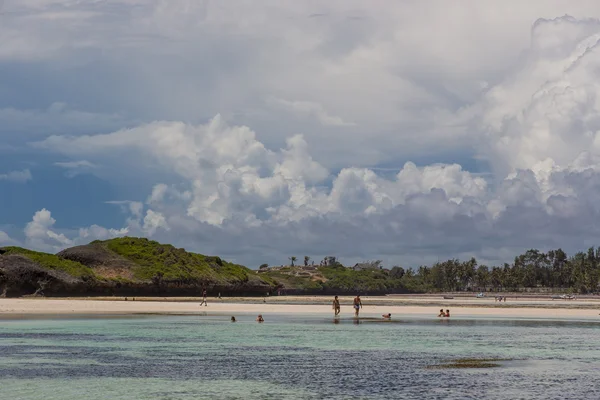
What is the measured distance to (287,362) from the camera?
36.5 m

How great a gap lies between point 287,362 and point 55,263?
119 metres

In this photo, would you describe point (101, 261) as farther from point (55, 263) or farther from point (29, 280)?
point (29, 280)

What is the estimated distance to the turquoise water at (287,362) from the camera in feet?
89.8

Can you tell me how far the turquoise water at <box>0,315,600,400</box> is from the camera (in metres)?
27.4

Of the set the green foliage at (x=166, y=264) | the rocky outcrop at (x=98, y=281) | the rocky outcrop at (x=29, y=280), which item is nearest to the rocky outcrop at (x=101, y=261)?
the rocky outcrop at (x=98, y=281)

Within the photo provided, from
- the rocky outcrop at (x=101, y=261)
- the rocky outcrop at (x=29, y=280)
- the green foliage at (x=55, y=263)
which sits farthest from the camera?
the rocky outcrop at (x=101, y=261)

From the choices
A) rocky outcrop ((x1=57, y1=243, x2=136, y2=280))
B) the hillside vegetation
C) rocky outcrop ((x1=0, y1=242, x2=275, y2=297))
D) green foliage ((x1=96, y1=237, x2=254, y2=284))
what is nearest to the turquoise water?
rocky outcrop ((x1=0, y1=242, x2=275, y2=297))

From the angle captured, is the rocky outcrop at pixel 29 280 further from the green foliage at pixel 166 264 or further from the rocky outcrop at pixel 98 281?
the green foliage at pixel 166 264

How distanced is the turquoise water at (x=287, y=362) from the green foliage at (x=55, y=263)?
277 feet

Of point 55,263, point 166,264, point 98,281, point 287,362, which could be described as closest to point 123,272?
point 166,264

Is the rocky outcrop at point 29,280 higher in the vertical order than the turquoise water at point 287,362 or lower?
higher

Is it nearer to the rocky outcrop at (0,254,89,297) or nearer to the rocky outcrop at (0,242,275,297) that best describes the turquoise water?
the rocky outcrop at (0,254,89,297)

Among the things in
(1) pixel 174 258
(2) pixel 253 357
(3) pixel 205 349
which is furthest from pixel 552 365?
(1) pixel 174 258

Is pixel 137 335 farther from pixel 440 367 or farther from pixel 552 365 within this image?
pixel 552 365
